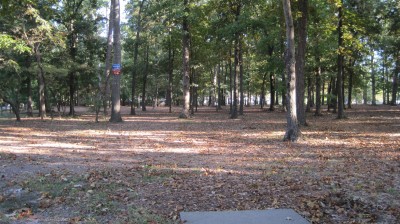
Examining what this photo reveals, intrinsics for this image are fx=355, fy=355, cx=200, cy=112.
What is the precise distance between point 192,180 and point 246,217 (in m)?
2.36

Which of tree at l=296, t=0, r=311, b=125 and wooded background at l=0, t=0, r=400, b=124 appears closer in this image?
tree at l=296, t=0, r=311, b=125

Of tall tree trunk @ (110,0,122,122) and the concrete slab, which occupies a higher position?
tall tree trunk @ (110,0,122,122)

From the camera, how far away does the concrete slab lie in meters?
4.72

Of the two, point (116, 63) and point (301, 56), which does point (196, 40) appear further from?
point (301, 56)

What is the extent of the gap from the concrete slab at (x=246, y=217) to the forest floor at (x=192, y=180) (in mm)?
241

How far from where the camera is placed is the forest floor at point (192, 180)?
532 centimetres

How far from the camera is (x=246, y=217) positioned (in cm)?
489

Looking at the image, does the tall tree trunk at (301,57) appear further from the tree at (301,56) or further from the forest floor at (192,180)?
the forest floor at (192,180)

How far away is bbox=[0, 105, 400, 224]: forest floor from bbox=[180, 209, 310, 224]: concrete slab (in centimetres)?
24

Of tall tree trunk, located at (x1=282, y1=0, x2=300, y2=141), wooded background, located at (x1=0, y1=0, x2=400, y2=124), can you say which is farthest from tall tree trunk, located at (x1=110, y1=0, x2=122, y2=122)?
tall tree trunk, located at (x1=282, y1=0, x2=300, y2=141)

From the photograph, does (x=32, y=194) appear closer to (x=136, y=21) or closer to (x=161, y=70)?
(x=136, y=21)

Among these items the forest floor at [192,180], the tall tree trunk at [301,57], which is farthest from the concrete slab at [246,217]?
the tall tree trunk at [301,57]

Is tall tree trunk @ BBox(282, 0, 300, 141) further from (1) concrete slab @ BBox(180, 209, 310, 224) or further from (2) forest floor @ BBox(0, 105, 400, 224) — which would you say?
(1) concrete slab @ BBox(180, 209, 310, 224)

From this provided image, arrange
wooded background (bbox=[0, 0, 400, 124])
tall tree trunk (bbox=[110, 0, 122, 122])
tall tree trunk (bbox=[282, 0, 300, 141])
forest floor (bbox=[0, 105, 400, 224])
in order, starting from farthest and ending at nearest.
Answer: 1. tall tree trunk (bbox=[110, 0, 122, 122])
2. wooded background (bbox=[0, 0, 400, 124])
3. tall tree trunk (bbox=[282, 0, 300, 141])
4. forest floor (bbox=[0, 105, 400, 224])
